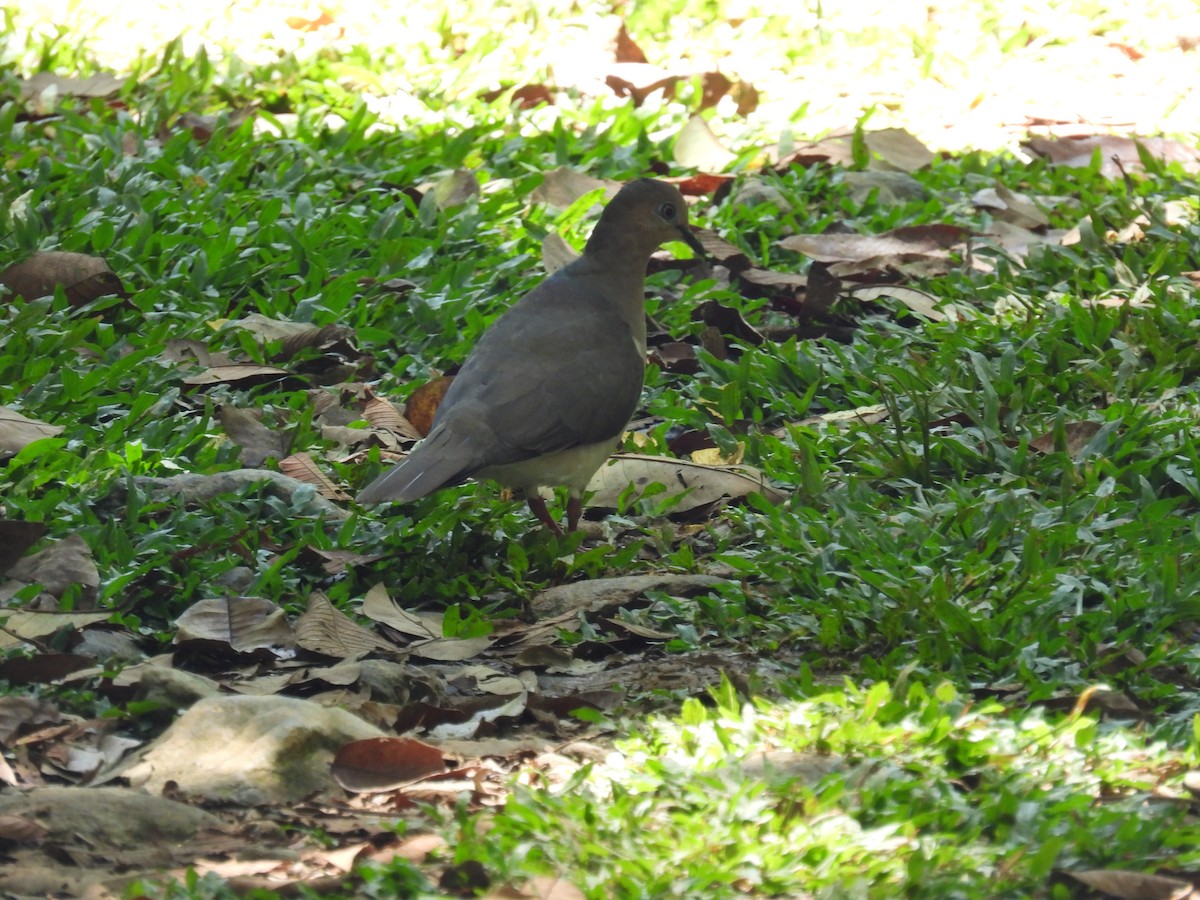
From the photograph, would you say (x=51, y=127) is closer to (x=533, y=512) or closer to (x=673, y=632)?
(x=533, y=512)

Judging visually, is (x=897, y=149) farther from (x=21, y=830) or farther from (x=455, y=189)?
(x=21, y=830)

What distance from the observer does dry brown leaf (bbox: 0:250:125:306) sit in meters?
6.16

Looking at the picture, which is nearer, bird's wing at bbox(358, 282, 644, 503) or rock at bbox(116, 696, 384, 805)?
rock at bbox(116, 696, 384, 805)

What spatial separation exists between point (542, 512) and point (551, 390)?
428 millimetres

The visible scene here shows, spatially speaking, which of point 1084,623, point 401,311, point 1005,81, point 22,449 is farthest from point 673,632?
point 1005,81

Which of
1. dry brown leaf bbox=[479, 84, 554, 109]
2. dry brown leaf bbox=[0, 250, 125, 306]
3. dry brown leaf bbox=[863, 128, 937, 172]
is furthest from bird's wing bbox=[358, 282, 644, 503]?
dry brown leaf bbox=[479, 84, 554, 109]

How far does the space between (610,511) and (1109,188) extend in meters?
3.37

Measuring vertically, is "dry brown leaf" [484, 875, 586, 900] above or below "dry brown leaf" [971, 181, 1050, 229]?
above

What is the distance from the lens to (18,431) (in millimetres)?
5066

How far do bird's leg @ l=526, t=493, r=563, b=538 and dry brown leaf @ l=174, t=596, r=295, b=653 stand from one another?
3.80ft

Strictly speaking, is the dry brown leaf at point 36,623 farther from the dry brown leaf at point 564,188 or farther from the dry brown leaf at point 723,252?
the dry brown leaf at point 564,188

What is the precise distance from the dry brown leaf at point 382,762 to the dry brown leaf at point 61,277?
324 cm

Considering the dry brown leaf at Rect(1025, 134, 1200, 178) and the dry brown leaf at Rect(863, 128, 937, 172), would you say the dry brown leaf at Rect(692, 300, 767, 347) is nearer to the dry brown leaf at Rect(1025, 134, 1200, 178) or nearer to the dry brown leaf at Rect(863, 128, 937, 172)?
the dry brown leaf at Rect(863, 128, 937, 172)

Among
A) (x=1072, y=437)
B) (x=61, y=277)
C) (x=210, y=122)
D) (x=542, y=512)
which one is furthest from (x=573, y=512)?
(x=210, y=122)
